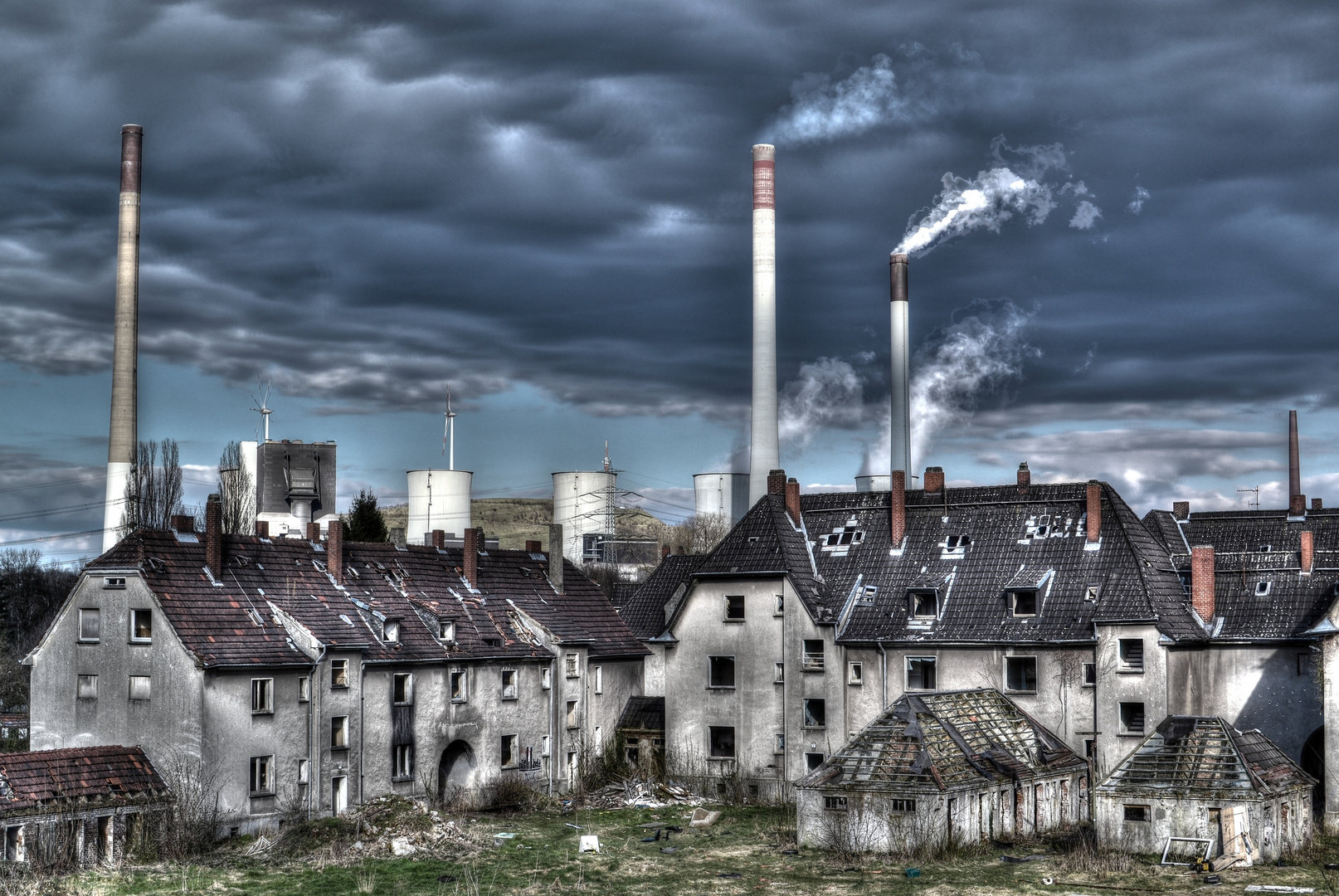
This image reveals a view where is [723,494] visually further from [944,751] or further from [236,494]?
[944,751]

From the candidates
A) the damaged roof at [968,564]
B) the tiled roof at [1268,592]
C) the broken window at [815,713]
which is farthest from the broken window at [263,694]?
the tiled roof at [1268,592]

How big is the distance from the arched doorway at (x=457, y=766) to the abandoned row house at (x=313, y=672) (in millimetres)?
74

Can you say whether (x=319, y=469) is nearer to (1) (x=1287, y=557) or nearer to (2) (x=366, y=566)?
(2) (x=366, y=566)

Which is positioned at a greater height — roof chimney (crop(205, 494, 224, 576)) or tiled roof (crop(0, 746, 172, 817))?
roof chimney (crop(205, 494, 224, 576))

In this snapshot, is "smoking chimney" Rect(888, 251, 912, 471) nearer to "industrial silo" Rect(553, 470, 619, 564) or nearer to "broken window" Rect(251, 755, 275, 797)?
"broken window" Rect(251, 755, 275, 797)

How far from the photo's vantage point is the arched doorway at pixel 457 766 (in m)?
58.3

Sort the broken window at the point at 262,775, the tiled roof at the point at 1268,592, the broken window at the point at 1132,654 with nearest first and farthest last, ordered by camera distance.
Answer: the broken window at the point at 262,775 < the broken window at the point at 1132,654 < the tiled roof at the point at 1268,592

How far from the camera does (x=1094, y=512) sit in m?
57.2

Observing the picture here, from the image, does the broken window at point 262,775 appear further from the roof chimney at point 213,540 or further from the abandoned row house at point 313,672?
the roof chimney at point 213,540

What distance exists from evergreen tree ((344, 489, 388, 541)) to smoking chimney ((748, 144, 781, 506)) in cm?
2479

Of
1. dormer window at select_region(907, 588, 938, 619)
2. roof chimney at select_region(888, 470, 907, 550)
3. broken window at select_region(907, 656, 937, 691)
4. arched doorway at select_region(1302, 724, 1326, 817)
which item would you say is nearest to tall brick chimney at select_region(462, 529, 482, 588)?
roof chimney at select_region(888, 470, 907, 550)

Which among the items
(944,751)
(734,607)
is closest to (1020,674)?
(944,751)

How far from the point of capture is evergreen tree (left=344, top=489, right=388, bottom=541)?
95.3 meters

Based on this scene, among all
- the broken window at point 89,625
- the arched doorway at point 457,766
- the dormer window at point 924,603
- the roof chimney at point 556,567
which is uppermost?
the roof chimney at point 556,567
